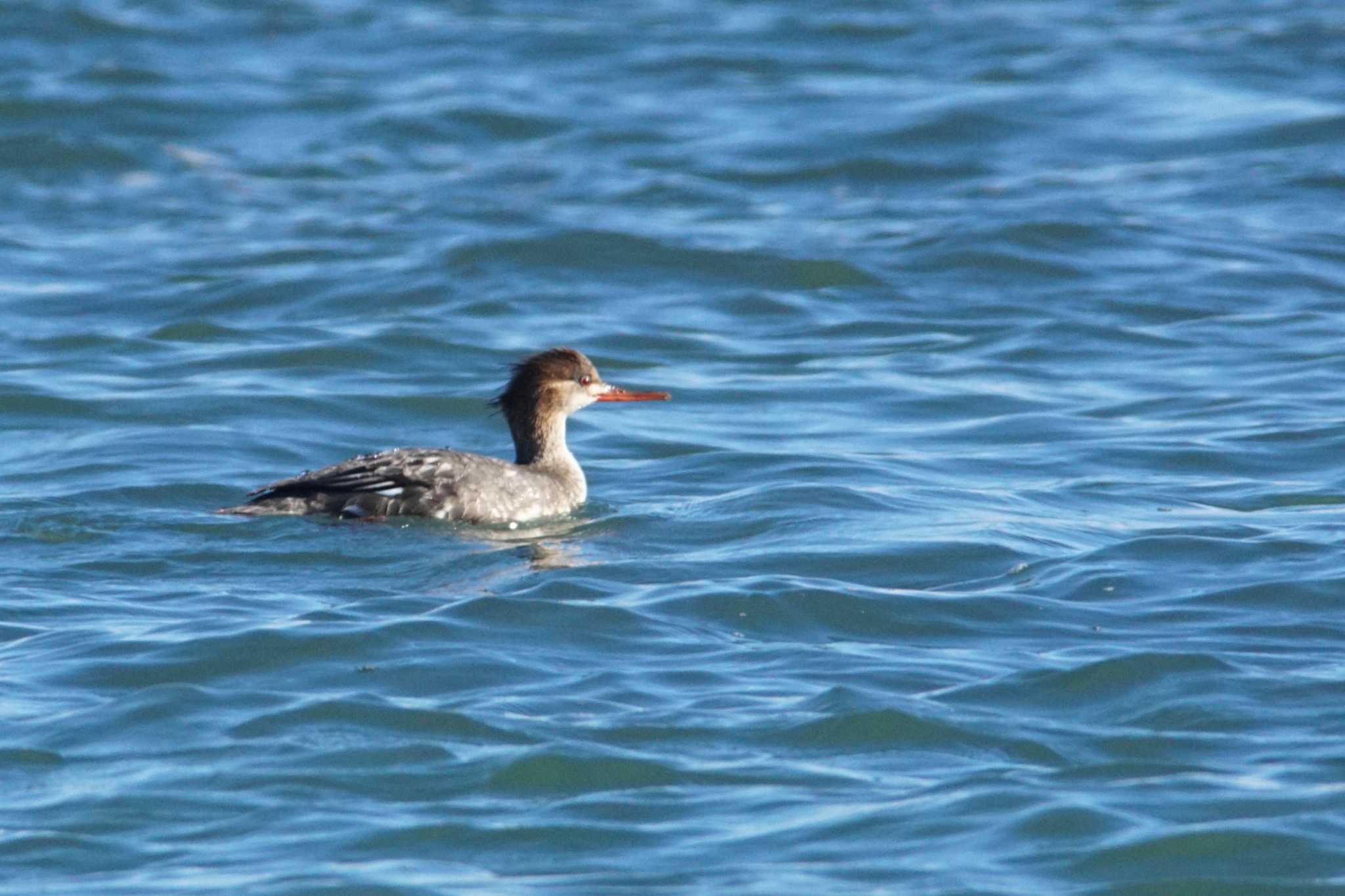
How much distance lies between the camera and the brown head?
11023 mm

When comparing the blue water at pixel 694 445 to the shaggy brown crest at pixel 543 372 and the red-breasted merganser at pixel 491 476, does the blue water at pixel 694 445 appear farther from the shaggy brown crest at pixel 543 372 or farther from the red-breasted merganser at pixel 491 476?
the shaggy brown crest at pixel 543 372

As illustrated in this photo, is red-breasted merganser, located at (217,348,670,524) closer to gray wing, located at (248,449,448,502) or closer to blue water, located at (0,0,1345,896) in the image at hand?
gray wing, located at (248,449,448,502)

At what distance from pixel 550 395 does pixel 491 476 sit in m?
0.94

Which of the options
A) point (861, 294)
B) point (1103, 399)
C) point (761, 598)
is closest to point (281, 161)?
point (861, 294)

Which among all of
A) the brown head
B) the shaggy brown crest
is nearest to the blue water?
the brown head

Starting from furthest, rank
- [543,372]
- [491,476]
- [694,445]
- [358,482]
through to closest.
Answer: [694,445]
[543,372]
[491,476]
[358,482]

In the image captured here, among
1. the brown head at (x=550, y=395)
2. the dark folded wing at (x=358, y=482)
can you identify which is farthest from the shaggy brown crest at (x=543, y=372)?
the dark folded wing at (x=358, y=482)

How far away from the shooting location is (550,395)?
36.2 feet

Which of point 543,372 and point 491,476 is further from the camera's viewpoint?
point 543,372

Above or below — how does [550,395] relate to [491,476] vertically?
above

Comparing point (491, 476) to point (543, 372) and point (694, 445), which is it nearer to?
point (543, 372)

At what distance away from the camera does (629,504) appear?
417 inches

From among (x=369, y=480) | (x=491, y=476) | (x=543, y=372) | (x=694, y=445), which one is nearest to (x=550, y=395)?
(x=543, y=372)

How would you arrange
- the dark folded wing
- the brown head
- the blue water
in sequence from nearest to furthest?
the blue water
the dark folded wing
the brown head
